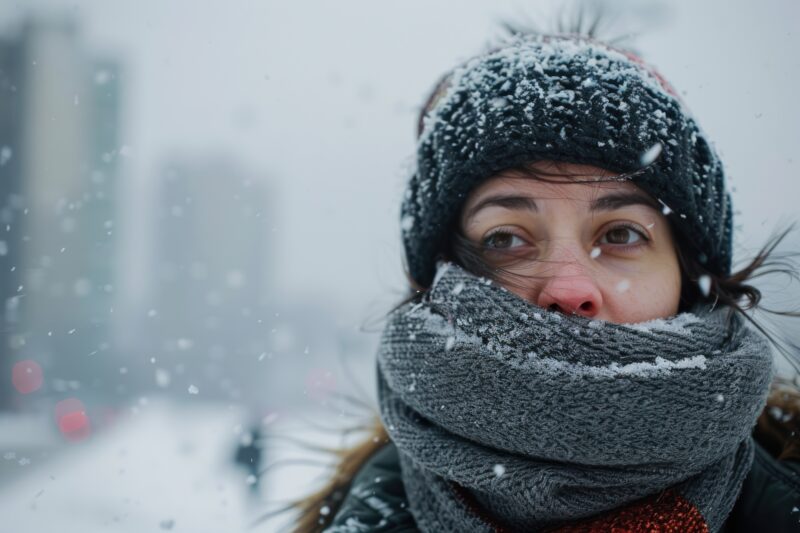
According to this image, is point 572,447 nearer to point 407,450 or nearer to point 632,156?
point 407,450

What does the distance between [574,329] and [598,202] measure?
35 centimetres

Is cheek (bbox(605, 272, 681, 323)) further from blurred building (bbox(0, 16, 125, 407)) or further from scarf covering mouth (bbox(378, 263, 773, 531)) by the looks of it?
blurred building (bbox(0, 16, 125, 407))

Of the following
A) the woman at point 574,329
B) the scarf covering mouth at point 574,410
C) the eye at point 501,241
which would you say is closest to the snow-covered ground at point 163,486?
the woman at point 574,329

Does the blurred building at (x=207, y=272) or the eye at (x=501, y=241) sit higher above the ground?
the eye at (x=501, y=241)

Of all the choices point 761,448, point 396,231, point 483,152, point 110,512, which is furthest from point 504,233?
point 110,512

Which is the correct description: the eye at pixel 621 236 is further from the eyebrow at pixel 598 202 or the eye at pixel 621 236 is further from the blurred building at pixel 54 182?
the blurred building at pixel 54 182

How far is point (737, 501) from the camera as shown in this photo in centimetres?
166

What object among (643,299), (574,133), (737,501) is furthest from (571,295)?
(737,501)

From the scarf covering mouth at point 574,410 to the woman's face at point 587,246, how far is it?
0.08 meters

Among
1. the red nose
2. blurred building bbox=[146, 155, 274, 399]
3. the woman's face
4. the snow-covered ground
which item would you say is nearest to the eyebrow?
the woman's face

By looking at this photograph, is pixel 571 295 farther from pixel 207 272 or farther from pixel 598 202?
pixel 207 272

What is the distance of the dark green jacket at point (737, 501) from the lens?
1.59 m

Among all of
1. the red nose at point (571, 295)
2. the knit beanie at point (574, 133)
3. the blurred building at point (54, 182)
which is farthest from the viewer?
the blurred building at point (54, 182)

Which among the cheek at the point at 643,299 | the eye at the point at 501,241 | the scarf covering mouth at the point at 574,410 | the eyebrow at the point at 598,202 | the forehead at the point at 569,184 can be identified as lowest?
the scarf covering mouth at the point at 574,410
